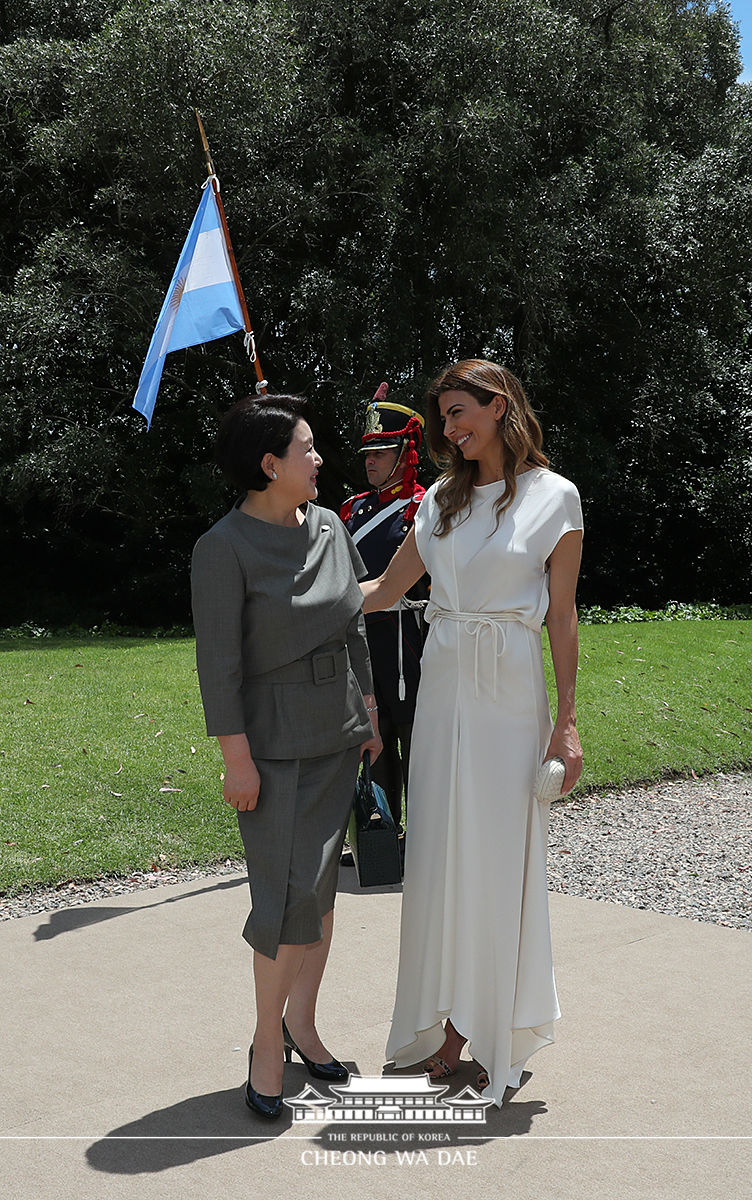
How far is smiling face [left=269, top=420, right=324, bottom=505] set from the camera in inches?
125

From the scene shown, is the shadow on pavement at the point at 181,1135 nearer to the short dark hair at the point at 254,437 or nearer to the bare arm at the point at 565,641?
the bare arm at the point at 565,641

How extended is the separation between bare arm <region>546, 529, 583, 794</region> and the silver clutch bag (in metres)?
0.03

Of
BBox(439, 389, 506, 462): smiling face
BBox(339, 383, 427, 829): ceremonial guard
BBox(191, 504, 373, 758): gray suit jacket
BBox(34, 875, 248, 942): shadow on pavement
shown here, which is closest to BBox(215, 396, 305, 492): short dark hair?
BBox(191, 504, 373, 758): gray suit jacket

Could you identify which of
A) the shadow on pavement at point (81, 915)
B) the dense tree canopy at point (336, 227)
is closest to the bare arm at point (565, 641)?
the shadow on pavement at point (81, 915)

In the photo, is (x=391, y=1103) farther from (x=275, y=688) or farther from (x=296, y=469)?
(x=296, y=469)

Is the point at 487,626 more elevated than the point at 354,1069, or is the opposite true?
the point at 487,626

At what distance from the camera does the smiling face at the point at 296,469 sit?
3172mm

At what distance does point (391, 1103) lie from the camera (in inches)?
125

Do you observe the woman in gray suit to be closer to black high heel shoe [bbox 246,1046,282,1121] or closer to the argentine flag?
black high heel shoe [bbox 246,1046,282,1121]

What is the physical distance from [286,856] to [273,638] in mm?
612

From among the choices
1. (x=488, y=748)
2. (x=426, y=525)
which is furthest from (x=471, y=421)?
(x=488, y=748)

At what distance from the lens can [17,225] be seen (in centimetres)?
1841

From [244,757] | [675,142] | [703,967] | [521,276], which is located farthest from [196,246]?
[675,142]

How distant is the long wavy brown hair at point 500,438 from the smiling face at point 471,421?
0.02 meters
